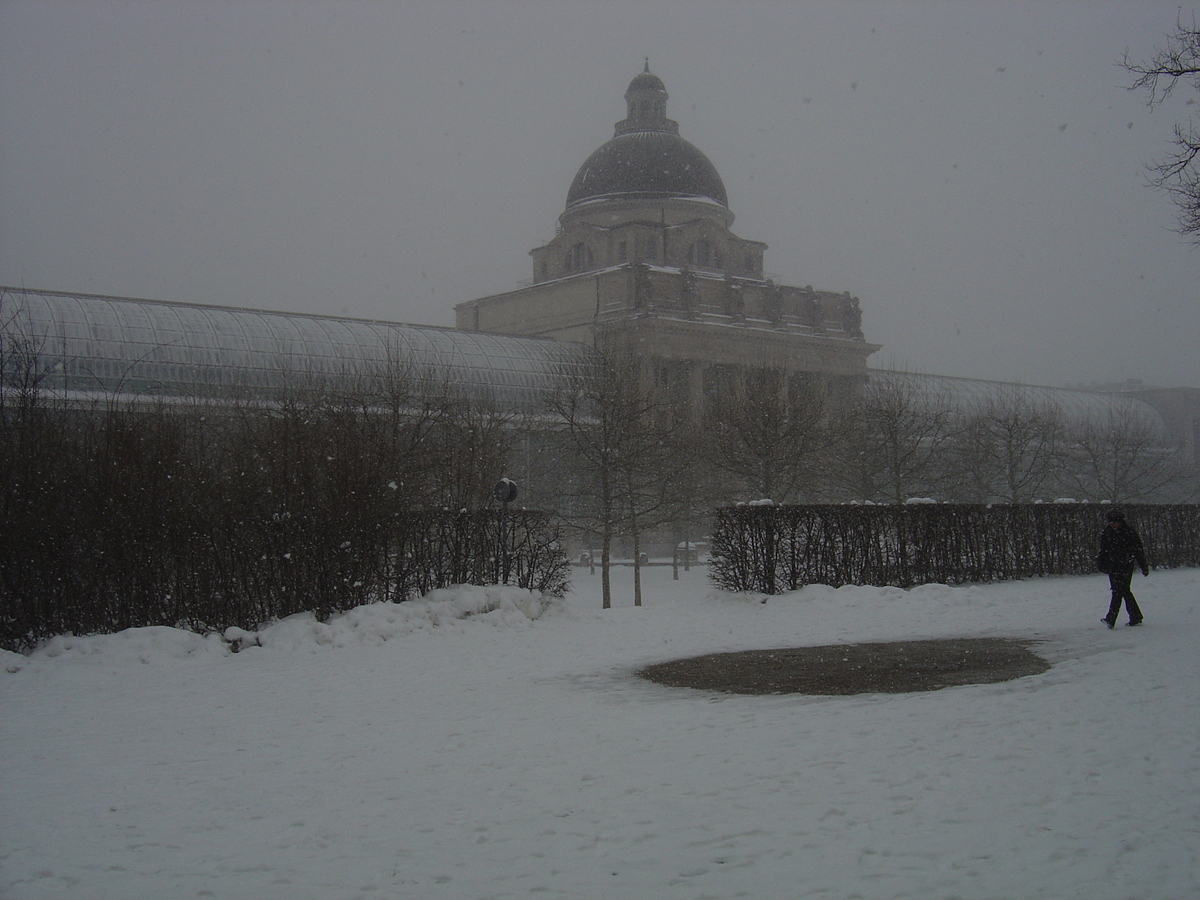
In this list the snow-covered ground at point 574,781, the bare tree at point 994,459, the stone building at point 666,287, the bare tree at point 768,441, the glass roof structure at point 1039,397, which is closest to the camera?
the snow-covered ground at point 574,781

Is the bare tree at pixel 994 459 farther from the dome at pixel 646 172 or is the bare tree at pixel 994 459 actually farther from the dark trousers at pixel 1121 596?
the dome at pixel 646 172

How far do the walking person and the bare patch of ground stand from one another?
179cm

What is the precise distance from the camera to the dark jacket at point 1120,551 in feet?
46.7

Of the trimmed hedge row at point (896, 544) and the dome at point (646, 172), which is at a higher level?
the dome at point (646, 172)

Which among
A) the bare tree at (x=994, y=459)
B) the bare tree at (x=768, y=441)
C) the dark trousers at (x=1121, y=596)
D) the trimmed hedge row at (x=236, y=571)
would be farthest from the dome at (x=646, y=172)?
the dark trousers at (x=1121, y=596)

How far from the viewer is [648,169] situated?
6400cm

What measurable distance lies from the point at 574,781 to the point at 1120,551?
1001 cm

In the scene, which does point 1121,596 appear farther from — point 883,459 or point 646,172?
point 646,172

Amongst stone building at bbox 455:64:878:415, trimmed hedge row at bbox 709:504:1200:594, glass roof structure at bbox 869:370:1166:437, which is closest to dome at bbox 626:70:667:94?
stone building at bbox 455:64:878:415

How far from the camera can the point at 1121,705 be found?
28.2 ft

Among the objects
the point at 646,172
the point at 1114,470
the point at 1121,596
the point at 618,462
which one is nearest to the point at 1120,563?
the point at 1121,596

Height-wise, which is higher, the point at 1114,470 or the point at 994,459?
the point at 994,459

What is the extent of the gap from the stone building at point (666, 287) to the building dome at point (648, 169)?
0.27 feet

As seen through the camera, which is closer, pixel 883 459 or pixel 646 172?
pixel 883 459
